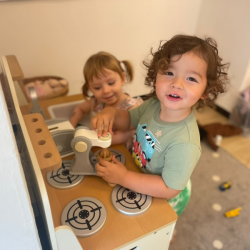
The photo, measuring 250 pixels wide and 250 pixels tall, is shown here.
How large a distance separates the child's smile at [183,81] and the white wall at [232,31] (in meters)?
1.32

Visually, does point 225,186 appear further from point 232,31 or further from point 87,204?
point 232,31

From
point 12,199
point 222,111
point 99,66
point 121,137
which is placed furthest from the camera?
point 222,111

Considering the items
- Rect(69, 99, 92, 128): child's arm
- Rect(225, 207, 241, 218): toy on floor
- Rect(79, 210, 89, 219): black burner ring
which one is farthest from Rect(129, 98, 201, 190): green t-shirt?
Rect(225, 207, 241, 218): toy on floor

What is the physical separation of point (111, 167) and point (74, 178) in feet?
0.42

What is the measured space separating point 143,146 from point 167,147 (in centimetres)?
11

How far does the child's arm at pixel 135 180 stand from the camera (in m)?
0.62

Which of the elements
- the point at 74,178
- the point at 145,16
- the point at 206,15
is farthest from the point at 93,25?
the point at 74,178

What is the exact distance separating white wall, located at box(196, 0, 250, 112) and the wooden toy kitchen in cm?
144

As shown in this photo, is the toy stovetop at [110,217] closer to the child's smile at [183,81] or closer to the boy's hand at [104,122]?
the boy's hand at [104,122]

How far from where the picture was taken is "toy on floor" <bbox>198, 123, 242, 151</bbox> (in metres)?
1.67

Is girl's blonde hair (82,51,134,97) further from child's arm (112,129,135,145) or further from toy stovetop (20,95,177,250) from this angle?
toy stovetop (20,95,177,250)

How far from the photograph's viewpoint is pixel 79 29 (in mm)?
1495

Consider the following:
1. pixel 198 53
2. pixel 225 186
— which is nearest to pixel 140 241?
pixel 198 53

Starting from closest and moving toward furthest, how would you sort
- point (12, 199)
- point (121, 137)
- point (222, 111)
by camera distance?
point (12, 199) → point (121, 137) → point (222, 111)
